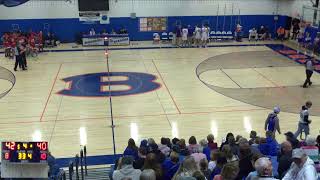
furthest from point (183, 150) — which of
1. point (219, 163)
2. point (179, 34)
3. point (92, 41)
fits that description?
point (92, 41)

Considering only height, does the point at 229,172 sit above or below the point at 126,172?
above

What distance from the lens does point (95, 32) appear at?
31609mm

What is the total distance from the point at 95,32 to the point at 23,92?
1255 centimetres

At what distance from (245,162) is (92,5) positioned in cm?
2506

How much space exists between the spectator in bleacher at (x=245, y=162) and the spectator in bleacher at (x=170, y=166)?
1263 mm

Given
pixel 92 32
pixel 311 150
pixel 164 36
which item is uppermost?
pixel 92 32

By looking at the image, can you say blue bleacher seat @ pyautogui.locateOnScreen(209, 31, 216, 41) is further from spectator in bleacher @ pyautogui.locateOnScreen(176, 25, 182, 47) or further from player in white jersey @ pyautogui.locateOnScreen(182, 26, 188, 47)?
spectator in bleacher @ pyautogui.locateOnScreen(176, 25, 182, 47)

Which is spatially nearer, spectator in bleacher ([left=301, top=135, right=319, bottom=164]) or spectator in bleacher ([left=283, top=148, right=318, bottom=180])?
spectator in bleacher ([left=283, top=148, right=318, bottom=180])

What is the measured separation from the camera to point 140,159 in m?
9.13

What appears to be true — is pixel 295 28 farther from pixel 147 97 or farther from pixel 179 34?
pixel 147 97

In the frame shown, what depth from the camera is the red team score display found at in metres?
9.29

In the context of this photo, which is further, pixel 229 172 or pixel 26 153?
pixel 26 153

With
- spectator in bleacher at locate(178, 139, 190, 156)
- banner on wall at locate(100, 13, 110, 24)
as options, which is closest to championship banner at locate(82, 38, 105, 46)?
banner on wall at locate(100, 13, 110, 24)

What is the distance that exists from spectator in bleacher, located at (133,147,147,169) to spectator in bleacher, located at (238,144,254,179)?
2.13 meters
